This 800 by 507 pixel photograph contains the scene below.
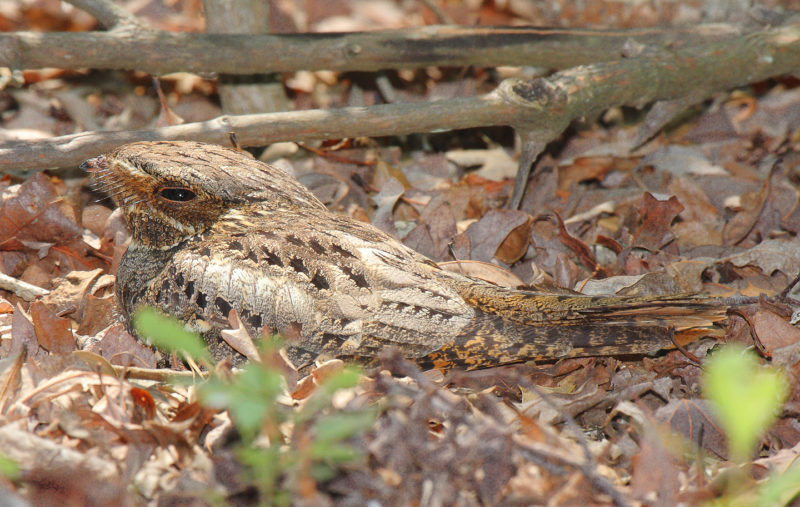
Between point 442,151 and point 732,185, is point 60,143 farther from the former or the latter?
point 732,185

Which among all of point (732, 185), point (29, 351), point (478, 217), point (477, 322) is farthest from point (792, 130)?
point (29, 351)

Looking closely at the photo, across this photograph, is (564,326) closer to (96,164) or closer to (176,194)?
(176,194)

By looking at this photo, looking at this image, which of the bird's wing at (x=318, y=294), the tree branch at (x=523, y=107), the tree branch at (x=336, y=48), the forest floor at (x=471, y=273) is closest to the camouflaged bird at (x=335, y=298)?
the bird's wing at (x=318, y=294)

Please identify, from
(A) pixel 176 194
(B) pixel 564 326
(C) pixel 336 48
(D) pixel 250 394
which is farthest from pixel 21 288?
(B) pixel 564 326

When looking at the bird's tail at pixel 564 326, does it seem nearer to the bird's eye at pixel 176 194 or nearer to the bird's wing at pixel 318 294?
the bird's wing at pixel 318 294

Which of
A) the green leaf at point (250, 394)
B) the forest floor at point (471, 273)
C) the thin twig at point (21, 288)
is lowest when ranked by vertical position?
the thin twig at point (21, 288)

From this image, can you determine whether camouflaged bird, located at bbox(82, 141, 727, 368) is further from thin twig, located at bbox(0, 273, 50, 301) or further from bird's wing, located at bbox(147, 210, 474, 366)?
thin twig, located at bbox(0, 273, 50, 301)
